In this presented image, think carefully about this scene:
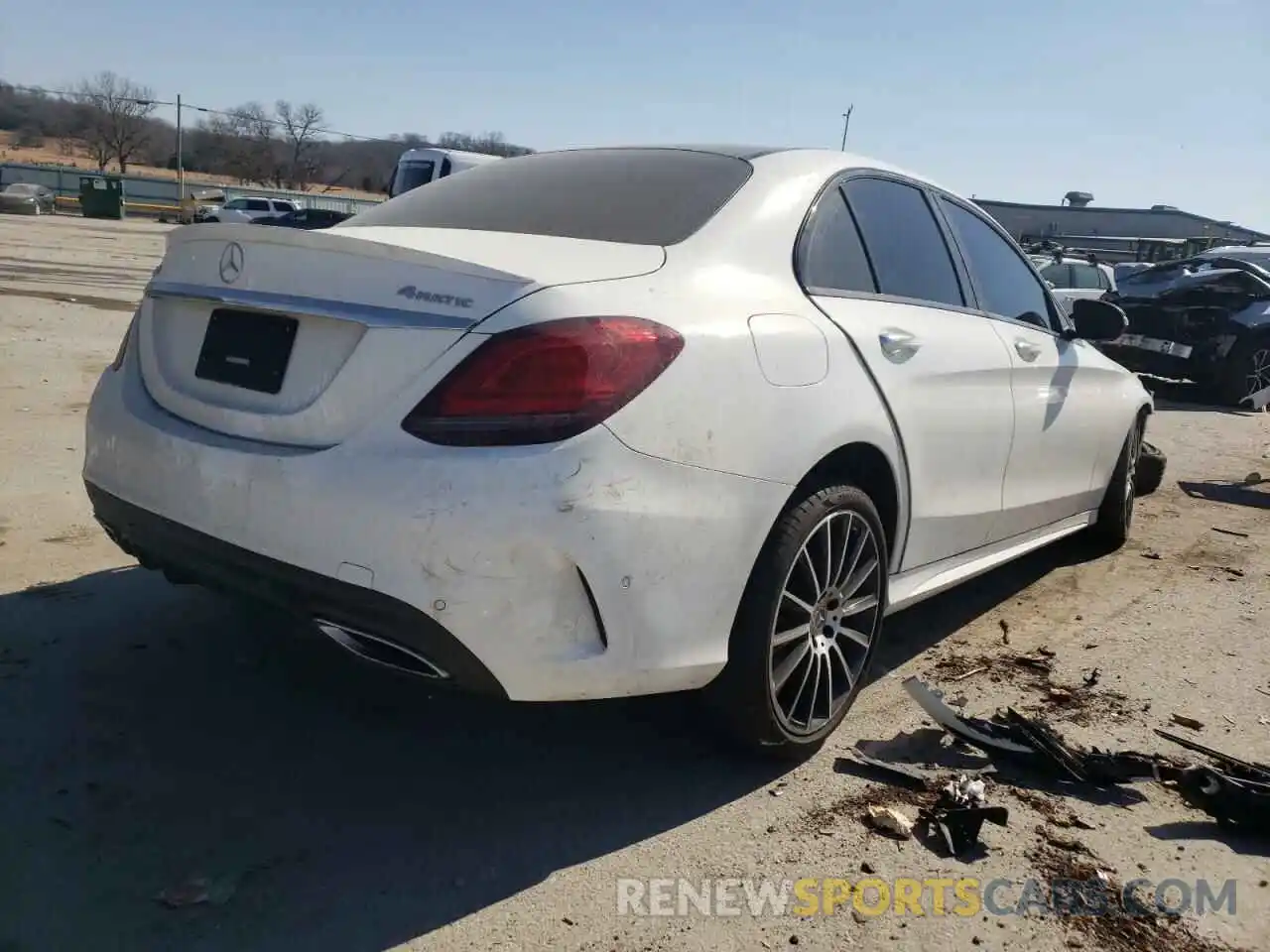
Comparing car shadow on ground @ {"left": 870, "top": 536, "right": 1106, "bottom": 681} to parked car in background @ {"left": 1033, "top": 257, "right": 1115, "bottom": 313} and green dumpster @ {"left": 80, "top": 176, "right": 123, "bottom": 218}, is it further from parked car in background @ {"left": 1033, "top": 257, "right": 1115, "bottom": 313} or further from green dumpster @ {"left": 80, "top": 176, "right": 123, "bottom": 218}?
green dumpster @ {"left": 80, "top": 176, "right": 123, "bottom": 218}

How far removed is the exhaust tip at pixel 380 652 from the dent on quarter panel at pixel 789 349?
40.9 inches

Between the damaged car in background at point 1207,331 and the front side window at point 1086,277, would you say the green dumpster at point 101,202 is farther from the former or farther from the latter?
the damaged car in background at point 1207,331

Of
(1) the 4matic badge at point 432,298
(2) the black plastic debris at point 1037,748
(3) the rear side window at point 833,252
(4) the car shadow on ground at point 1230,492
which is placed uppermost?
(3) the rear side window at point 833,252

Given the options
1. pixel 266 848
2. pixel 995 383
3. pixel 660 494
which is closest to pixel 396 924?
pixel 266 848

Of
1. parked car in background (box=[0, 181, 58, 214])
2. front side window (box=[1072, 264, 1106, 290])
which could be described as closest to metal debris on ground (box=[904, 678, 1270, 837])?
front side window (box=[1072, 264, 1106, 290])

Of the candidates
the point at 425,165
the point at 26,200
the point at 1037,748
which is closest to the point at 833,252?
the point at 1037,748

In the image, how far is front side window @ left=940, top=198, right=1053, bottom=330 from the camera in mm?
3975

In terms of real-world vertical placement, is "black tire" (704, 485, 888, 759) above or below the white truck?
below

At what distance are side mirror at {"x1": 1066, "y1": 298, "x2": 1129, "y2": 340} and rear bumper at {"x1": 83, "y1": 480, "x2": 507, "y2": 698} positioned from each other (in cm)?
349

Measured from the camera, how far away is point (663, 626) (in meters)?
2.37

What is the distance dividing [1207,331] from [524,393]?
11.5 metres

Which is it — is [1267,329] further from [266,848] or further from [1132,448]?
[266,848]

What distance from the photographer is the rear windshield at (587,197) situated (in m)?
2.87

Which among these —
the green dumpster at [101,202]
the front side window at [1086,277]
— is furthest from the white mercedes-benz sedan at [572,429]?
the green dumpster at [101,202]
